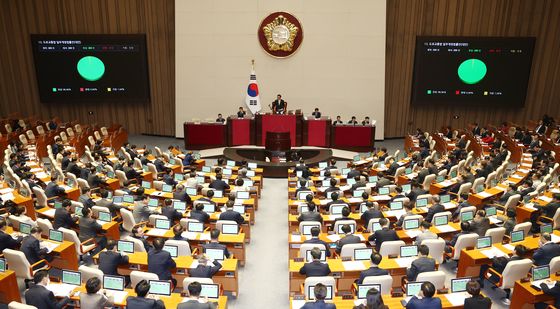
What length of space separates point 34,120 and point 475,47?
A: 22.3 m

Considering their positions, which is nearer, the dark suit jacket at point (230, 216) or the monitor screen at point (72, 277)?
the monitor screen at point (72, 277)

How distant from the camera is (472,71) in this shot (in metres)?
21.5

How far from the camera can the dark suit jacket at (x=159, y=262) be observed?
759 cm

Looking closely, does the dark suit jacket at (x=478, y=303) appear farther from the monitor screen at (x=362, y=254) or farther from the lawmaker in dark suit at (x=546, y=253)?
the lawmaker in dark suit at (x=546, y=253)

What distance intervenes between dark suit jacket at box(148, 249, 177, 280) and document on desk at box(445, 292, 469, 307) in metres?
4.60

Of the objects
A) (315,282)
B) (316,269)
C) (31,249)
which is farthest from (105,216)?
(315,282)

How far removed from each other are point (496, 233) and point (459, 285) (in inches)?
102

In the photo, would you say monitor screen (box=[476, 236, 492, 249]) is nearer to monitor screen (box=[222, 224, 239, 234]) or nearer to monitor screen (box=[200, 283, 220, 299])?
monitor screen (box=[222, 224, 239, 234])

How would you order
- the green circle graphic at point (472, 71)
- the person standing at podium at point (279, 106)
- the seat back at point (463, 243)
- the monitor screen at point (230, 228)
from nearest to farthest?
the seat back at point (463, 243)
the monitor screen at point (230, 228)
the person standing at podium at point (279, 106)
the green circle graphic at point (472, 71)

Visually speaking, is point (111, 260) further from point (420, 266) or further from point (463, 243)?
point (463, 243)

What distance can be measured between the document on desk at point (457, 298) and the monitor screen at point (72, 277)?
5805 mm

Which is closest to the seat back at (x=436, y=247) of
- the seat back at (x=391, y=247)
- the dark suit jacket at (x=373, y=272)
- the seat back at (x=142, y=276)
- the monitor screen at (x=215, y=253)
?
the seat back at (x=391, y=247)

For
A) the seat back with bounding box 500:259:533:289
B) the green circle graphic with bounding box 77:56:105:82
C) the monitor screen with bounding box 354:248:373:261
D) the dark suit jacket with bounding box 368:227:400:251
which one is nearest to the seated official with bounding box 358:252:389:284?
the monitor screen with bounding box 354:248:373:261

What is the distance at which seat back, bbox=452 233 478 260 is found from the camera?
28.6ft
